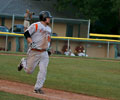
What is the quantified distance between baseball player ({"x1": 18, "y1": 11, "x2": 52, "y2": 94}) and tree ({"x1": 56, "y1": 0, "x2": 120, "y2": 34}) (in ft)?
80.5

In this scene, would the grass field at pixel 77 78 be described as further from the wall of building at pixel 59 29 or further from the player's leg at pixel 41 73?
the wall of building at pixel 59 29

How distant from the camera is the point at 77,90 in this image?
10.3m

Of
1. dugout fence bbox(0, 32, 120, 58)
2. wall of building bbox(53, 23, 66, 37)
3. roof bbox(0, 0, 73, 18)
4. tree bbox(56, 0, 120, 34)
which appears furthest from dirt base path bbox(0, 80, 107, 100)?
tree bbox(56, 0, 120, 34)

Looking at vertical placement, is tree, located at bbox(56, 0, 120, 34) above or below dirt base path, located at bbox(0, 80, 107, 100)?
above

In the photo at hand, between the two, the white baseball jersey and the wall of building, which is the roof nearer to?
the wall of building

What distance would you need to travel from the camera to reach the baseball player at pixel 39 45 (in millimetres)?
9102

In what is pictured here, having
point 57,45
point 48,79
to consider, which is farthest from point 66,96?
point 57,45

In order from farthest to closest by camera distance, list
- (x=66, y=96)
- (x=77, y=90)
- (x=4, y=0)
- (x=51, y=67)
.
A: (x=4, y=0)
(x=51, y=67)
(x=77, y=90)
(x=66, y=96)

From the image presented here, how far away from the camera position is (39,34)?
30.1ft

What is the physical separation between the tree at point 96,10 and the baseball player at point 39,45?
2453 centimetres

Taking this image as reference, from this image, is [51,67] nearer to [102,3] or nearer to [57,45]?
[57,45]

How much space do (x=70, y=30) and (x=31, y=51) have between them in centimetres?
2623

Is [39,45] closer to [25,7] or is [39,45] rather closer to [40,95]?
[40,95]

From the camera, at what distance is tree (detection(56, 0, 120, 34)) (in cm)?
3484
